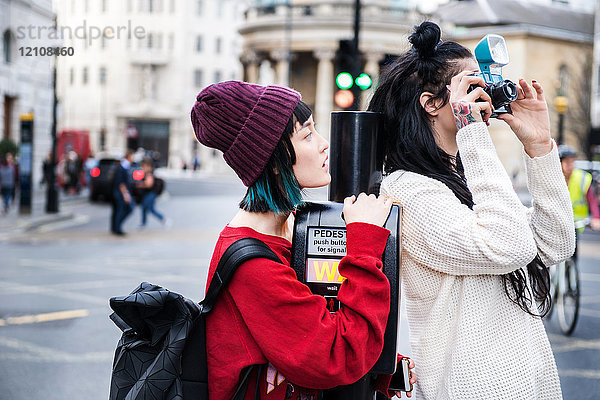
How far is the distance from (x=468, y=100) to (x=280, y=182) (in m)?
0.55

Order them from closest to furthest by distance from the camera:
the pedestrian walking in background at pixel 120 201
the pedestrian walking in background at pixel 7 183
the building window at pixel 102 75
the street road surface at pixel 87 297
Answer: the street road surface at pixel 87 297 < the pedestrian walking in background at pixel 120 201 < the pedestrian walking in background at pixel 7 183 < the building window at pixel 102 75

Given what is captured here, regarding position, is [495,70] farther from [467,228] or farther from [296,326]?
[296,326]

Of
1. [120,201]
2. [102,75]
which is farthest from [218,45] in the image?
[120,201]

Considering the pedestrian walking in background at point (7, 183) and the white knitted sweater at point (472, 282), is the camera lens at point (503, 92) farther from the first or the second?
the pedestrian walking in background at point (7, 183)

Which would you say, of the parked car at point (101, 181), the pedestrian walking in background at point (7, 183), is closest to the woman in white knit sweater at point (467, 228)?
the pedestrian walking in background at point (7, 183)

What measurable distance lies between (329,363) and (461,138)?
0.70 meters

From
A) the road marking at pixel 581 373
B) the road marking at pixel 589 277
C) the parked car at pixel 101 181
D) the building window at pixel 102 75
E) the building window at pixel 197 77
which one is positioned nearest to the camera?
the road marking at pixel 581 373

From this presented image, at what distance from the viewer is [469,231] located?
6.26 ft

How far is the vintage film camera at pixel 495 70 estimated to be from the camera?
1.97 m

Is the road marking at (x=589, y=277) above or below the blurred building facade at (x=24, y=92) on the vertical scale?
below

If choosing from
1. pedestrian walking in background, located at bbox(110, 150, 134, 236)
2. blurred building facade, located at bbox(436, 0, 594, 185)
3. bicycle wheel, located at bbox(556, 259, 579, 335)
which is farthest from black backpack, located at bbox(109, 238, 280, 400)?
blurred building facade, located at bbox(436, 0, 594, 185)

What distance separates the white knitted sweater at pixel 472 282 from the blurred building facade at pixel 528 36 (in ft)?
183

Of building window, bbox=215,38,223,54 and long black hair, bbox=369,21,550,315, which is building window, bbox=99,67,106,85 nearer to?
building window, bbox=215,38,223,54

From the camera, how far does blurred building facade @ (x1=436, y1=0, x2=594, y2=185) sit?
59.6 m
